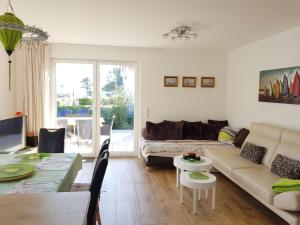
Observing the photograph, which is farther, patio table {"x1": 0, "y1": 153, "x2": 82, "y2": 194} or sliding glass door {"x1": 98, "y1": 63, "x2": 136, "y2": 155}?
sliding glass door {"x1": 98, "y1": 63, "x2": 136, "y2": 155}

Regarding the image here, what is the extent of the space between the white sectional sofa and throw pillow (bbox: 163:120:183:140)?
0.85m

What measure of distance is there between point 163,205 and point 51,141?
→ 1665mm

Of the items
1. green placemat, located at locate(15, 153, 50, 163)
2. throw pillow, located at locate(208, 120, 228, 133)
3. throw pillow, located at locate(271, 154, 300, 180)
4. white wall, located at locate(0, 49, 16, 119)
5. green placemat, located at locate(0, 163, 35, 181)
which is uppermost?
white wall, located at locate(0, 49, 16, 119)

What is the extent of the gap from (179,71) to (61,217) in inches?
181

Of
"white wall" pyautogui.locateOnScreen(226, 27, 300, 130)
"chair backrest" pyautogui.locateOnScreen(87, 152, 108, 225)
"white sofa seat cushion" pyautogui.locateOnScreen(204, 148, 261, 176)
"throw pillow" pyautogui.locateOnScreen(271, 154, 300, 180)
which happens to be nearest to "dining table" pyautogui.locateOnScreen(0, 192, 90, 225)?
"chair backrest" pyautogui.locateOnScreen(87, 152, 108, 225)

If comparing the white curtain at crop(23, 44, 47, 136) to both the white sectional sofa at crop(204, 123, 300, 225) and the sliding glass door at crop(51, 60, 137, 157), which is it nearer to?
the sliding glass door at crop(51, 60, 137, 157)

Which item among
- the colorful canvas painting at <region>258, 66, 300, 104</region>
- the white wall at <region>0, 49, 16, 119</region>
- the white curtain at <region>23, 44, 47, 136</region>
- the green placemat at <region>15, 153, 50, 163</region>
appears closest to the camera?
the green placemat at <region>15, 153, 50, 163</region>

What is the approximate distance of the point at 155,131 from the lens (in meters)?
5.14

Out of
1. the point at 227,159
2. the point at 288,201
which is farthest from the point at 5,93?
the point at 288,201

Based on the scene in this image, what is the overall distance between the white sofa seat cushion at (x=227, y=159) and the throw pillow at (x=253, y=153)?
7 cm

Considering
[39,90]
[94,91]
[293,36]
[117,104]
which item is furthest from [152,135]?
[293,36]

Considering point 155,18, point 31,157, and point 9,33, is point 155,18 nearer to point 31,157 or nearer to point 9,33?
point 9,33

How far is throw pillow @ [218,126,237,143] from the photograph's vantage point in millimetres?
4887

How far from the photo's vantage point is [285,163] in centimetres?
305
